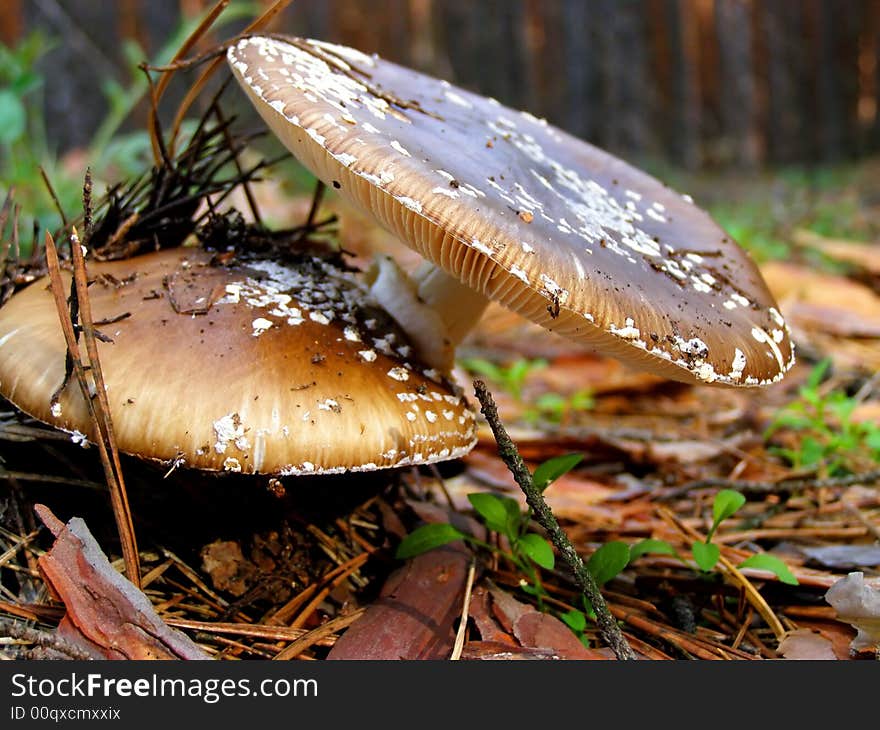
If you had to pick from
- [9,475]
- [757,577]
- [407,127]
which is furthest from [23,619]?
[757,577]

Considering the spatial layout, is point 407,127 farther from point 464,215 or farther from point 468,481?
point 468,481

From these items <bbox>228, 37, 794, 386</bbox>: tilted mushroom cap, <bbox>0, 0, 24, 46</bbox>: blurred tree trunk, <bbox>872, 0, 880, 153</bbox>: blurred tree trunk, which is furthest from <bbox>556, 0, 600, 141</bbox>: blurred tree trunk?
<bbox>228, 37, 794, 386</bbox>: tilted mushroom cap

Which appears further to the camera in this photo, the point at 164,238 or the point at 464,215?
the point at 164,238

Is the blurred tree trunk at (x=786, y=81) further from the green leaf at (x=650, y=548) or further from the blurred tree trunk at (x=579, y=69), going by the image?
the green leaf at (x=650, y=548)

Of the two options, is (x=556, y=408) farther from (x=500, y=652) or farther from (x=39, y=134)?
(x=39, y=134)

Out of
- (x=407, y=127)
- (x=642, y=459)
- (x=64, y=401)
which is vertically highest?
(x=407, y=127)

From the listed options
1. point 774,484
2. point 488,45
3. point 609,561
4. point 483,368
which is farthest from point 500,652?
point 488,45

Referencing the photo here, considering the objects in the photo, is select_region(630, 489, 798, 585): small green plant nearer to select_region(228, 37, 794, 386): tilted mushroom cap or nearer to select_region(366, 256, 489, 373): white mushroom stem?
select_region(228, 37, 794, 386): tilted mushroom cap
